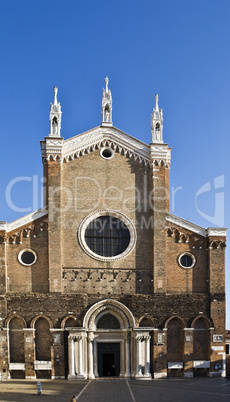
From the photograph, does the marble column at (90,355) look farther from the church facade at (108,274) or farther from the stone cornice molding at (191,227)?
the stone cornice molding at (191,227)

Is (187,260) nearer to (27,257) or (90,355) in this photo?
(90,355)

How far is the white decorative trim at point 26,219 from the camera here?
3045 centimetres

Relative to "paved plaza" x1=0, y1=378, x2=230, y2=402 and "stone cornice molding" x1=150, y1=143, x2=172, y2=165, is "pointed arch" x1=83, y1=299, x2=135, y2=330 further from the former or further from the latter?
"stone cornice molding" x1=150, y1=143, x2=172, y2=165

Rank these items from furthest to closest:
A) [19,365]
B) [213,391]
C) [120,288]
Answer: [120,288]
[19,365]
[213,391]

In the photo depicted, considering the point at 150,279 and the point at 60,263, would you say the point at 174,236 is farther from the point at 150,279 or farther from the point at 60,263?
the point at 60,263

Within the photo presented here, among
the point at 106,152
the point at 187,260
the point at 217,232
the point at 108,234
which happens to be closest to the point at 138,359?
the point at 187,260

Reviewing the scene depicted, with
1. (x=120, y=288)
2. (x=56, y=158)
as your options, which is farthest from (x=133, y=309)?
(x=56, y=158)

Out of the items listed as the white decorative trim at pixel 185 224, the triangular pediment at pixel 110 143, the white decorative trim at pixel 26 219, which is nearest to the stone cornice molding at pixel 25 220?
the white decorative trim at pixel 26 219

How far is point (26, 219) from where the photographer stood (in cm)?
3072

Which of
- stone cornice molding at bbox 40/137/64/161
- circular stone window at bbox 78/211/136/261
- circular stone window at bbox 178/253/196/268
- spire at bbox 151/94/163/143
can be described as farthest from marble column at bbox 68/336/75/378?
spire at bbox 151/94/163/143

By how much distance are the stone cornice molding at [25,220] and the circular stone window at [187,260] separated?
869 cm

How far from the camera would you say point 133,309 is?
30141 millimetres

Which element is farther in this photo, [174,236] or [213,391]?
[174,236]

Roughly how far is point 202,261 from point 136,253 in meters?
4.08
